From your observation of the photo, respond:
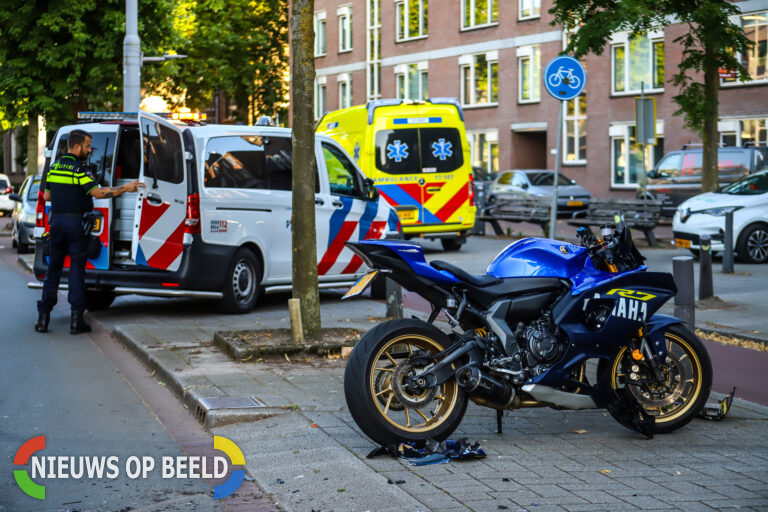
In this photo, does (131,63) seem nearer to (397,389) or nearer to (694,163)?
(397,389)

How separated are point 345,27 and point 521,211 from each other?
30.7 metres

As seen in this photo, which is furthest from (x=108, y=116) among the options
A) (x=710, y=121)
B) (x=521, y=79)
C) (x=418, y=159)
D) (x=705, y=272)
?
(x=521, y=79)

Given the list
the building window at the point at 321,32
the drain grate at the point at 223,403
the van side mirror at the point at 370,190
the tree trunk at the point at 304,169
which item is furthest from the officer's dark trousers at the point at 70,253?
the building window at the point at 321,32

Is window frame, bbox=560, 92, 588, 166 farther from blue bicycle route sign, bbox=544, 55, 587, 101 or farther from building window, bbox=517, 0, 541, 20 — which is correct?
blue bicycle route sign, bbox=544, 55, 587, 101

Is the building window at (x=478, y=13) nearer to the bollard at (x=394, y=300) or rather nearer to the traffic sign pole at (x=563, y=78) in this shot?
the traffic sign pole at (x=563, y=78)

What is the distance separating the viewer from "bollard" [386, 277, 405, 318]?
10.4 metres

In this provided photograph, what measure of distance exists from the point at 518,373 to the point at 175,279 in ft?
18.8

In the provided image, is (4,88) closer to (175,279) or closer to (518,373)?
(175,279)

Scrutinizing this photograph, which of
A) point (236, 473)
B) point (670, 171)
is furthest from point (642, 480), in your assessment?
point (670, 171)

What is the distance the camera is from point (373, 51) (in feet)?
167

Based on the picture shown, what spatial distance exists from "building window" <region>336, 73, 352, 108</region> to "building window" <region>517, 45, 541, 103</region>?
41.7ft

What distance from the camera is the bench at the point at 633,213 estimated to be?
2081 centimetres

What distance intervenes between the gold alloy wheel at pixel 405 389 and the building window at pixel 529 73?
36.3 metres

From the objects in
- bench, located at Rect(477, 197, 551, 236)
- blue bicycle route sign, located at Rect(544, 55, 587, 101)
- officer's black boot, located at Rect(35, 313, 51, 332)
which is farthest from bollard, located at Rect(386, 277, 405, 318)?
bench, located at Rect(477, 197, 551, 236)
